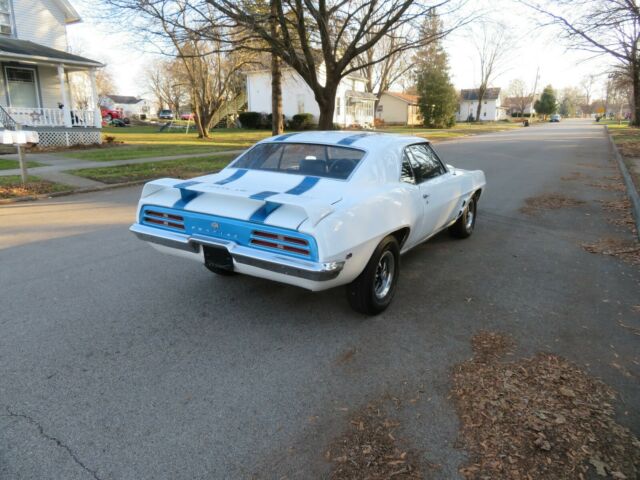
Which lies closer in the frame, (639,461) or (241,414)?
(639,461)

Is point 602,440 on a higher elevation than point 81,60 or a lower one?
lower

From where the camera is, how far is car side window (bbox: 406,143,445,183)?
4840 millimetres

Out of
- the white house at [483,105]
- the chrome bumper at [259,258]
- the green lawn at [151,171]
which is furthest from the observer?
the white house at [483,105]

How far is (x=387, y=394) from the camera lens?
3004 mm

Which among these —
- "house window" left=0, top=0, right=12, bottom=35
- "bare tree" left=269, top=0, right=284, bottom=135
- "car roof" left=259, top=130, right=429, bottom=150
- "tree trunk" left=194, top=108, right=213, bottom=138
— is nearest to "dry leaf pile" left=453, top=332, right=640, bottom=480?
"car roof" left=259, top=130, right=429, bottom=150

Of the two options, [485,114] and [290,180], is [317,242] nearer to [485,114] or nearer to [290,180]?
[290,180]

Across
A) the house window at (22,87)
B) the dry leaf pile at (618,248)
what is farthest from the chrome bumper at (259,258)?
the house window at (22,87)

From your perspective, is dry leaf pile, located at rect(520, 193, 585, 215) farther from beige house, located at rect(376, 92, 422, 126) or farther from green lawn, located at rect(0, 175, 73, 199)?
beige house, located at rect(376, 92, 422, 126)

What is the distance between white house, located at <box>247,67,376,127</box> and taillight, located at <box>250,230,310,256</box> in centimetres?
3858

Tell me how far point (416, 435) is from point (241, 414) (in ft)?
3.39

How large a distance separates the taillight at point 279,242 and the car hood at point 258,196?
9 cm

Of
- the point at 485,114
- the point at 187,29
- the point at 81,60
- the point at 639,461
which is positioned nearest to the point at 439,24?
the point at 187,29

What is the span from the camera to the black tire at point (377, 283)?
384 centimetres

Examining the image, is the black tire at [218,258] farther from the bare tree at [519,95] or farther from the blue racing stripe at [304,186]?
the bare tree at [519,95]
